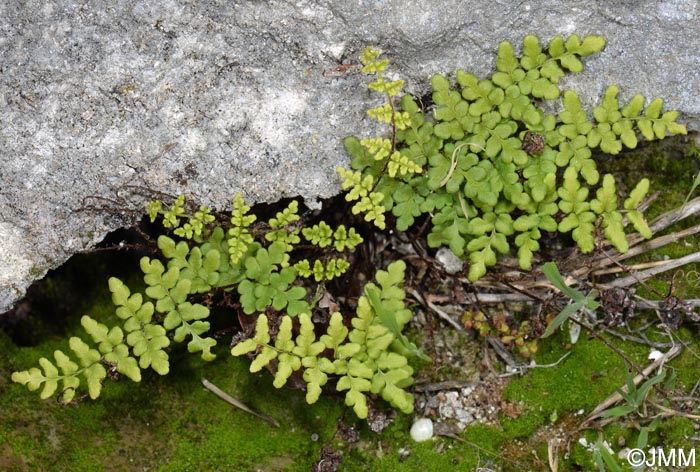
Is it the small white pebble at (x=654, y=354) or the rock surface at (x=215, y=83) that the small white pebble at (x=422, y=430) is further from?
the rock surface at (x=215, y=83)

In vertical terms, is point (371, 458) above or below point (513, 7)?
below

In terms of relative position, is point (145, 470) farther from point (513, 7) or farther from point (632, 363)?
point (513, 7)

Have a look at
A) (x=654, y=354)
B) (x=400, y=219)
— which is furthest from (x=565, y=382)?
(x=400, y=219)

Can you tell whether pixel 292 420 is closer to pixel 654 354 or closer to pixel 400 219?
pixel 400 219

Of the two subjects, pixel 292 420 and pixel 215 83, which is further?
pixel 292 420

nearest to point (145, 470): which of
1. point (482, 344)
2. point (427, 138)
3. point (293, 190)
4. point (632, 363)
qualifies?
point (293, 190)
